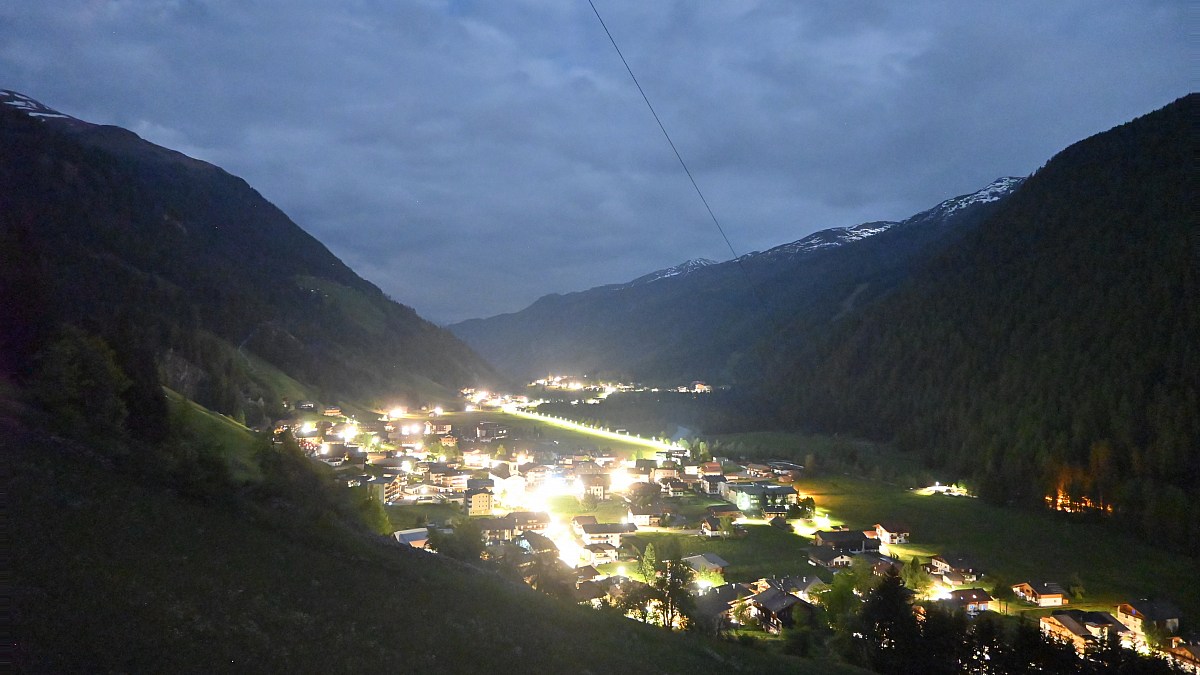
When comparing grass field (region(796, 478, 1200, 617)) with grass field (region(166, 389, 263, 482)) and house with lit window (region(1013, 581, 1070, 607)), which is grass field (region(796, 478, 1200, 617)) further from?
grass field (region(166, 389, 263, 482))

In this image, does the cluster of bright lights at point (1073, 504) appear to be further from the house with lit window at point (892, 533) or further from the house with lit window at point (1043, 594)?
the house with lit window at point (1043, 594)

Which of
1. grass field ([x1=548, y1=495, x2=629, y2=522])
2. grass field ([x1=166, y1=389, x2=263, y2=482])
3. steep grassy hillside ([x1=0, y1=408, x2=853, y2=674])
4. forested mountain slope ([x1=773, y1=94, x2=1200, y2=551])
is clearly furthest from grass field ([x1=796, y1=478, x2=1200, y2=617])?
grass field ([x1=166, y1=389, x2=263, y2=482])

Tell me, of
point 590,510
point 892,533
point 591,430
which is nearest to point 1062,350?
point 892,533

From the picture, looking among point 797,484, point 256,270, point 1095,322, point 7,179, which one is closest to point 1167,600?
A: point 797,484

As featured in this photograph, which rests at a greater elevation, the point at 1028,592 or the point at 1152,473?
the point at 1152,473

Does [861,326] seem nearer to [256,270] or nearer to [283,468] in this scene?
[283,468]

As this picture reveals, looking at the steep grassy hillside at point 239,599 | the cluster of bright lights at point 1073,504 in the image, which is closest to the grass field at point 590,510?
the steep grassy hillside at point 239,599
